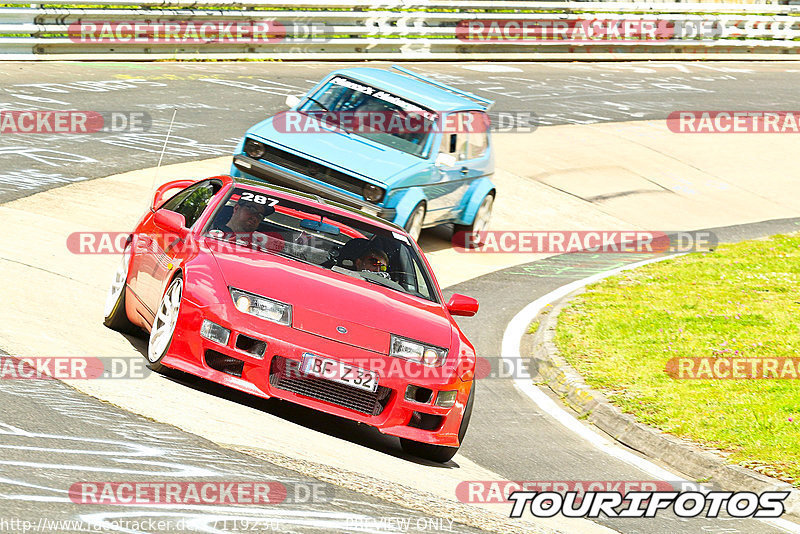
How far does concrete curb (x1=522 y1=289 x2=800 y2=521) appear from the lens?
807cm

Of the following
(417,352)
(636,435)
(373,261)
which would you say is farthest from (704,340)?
(417,352)

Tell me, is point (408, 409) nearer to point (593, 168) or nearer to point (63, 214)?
point (63, 214)

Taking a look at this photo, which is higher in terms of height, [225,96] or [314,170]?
[314,170]

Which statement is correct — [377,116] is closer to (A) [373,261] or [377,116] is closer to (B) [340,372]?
(A) [373,261]

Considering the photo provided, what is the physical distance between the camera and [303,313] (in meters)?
7.29

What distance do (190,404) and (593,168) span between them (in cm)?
1451

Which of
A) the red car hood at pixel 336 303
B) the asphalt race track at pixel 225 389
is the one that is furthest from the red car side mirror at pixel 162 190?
the asphalt race track at pixel 225 389

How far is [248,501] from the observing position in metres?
5.74

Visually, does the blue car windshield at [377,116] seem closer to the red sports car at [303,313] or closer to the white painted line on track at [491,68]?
the red sports car at [303,313]

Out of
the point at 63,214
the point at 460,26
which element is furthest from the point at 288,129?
the point at 460,26

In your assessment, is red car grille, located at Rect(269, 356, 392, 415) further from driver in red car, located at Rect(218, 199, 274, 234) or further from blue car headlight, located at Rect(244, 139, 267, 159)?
blue car headlight, located at Rect(244, 139, 267, 159)

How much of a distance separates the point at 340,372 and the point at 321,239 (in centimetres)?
176

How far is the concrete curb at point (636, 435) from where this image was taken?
8.07 meters

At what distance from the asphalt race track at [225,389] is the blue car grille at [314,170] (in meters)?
1.91
